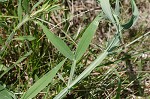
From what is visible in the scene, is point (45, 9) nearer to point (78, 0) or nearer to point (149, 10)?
point (78, 0)

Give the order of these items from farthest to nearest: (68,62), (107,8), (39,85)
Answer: (68,62) → (39,85) → (107,8)

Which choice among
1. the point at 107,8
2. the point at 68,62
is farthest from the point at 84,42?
the point at 68,62

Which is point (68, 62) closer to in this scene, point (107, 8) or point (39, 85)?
point (39, 85)

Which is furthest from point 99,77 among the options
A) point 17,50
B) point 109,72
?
point 17,50

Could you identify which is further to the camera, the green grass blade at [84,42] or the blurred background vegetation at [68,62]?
the blurred background vegetation at [68,62]

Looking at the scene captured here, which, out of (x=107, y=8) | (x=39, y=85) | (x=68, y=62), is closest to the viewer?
(x=107, y=8)


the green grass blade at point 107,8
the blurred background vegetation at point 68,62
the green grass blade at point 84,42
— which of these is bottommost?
the blurred background vegetation at point 68,62

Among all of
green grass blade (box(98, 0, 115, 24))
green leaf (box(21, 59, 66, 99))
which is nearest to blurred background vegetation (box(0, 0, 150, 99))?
green leaf (box(21, 59, 66, 99))

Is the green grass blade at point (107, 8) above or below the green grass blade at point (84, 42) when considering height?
above

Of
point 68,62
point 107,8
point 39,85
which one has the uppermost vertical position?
point 107,8

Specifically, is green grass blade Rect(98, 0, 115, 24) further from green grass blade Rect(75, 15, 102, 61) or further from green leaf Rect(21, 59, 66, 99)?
green leaf Rect(21, 59, 66, 99)

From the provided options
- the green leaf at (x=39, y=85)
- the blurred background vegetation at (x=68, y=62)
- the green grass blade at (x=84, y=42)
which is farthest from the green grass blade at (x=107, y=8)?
the blurred background vegetation at (x=68, y=62)

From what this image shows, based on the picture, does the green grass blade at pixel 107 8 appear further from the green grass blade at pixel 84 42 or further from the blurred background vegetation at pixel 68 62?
the blurred background vegetation at pixel 68 62
